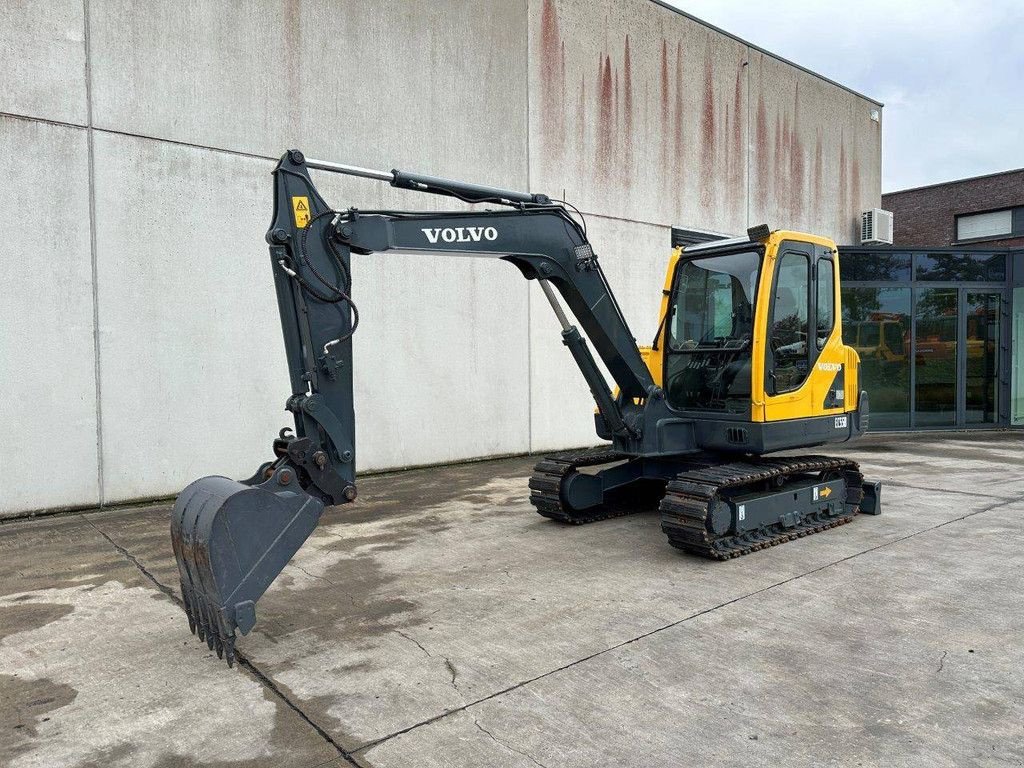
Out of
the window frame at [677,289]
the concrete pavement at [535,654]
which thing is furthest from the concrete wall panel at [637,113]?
the concrete pavement at [535,654]

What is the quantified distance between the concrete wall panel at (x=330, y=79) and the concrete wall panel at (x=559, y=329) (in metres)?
1.90

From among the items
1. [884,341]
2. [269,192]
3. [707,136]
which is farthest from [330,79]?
[884,341]

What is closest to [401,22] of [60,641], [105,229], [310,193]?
[105,229]

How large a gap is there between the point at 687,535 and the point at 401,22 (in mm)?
7629

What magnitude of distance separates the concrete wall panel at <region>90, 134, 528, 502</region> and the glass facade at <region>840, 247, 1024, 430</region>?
816cm

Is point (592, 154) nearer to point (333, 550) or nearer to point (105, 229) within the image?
point (105, 229)

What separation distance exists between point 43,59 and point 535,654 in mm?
7306

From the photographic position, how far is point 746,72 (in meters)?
13.5

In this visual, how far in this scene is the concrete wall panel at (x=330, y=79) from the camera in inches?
303

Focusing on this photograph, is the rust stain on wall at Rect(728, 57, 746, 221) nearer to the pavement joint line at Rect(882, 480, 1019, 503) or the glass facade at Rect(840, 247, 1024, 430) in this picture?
the glass facade at Rect(840, 247, 1024, 430)

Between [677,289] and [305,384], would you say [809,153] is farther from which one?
[305,384]

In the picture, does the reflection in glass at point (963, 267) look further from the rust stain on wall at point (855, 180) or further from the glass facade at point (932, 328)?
the rust stain on wall at point (855, 180)

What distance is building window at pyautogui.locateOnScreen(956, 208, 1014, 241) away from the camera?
78.0 feet

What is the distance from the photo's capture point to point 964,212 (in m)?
24.9
